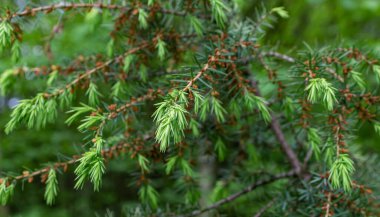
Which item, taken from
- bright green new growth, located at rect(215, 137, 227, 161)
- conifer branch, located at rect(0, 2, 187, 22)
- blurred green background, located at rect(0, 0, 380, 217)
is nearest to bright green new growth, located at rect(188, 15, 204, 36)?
conifer branch, located at rect(0, 2, 187, 22)

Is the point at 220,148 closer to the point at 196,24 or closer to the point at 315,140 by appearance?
the point at 315,140

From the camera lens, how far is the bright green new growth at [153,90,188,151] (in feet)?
2.86

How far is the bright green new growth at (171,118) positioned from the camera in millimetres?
871

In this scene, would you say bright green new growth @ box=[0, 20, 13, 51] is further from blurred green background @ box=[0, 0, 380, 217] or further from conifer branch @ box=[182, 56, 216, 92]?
blurred green background @ box=[0, 0, 380, 217]

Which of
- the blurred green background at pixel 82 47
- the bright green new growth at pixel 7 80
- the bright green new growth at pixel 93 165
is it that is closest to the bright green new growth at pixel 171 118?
the bright green new growth at pixel 93 165

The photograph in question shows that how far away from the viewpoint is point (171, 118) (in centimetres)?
87

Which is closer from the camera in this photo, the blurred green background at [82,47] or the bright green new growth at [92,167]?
the bright green new growth at [92,167]

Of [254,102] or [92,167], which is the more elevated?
[254,102]

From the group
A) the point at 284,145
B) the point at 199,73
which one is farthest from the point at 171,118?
the point at 284,145

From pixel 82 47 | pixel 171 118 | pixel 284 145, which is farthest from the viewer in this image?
pixel 82 47

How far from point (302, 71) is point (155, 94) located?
1.38 feet

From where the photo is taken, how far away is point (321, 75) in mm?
1140

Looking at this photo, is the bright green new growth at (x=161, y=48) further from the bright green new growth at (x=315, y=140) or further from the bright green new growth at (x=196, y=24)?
the bright green new growth at (x=315, y=140)

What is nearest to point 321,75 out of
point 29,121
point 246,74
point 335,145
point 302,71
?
point 302,71
